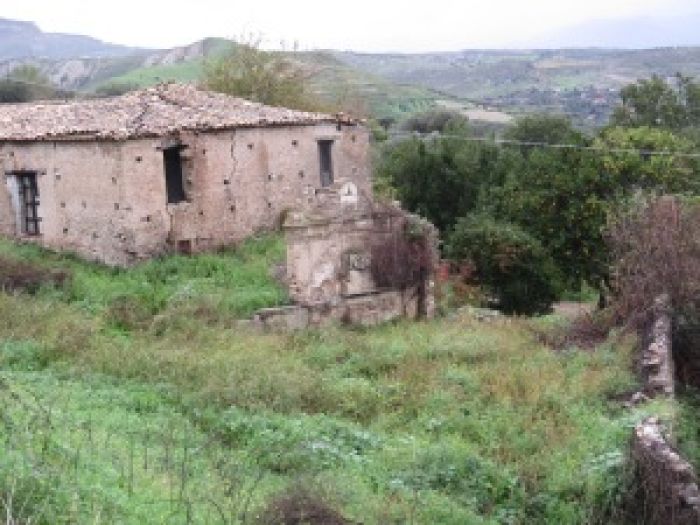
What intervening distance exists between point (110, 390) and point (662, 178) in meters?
17.0

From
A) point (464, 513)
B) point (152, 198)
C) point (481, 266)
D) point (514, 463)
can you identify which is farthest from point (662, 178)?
point (464, 513)

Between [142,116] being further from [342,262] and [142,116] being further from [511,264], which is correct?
[511,264]

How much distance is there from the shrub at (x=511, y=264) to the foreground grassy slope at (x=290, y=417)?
5903mm

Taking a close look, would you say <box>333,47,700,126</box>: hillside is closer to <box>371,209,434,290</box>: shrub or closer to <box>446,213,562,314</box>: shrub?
<box>446,213,562,314</box>: shrub

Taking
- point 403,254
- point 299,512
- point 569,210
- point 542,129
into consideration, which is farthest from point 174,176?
point 542,129

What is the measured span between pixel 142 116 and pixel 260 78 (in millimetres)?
15923

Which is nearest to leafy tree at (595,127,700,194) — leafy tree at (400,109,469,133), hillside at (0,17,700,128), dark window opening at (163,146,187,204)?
dark window opening at (163,146,187,204)

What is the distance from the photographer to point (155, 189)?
20703mm

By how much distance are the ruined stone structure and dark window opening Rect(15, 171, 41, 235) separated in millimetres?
7016

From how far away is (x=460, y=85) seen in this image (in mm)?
125812

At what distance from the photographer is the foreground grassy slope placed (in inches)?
340

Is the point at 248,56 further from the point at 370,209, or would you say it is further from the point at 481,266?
the point at 370,209

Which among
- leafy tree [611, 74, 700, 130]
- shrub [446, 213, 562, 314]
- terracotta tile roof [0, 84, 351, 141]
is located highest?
terracotta tile roof [0, 84, 351, 141]

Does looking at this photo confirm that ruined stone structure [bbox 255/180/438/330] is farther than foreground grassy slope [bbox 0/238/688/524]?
Yes
